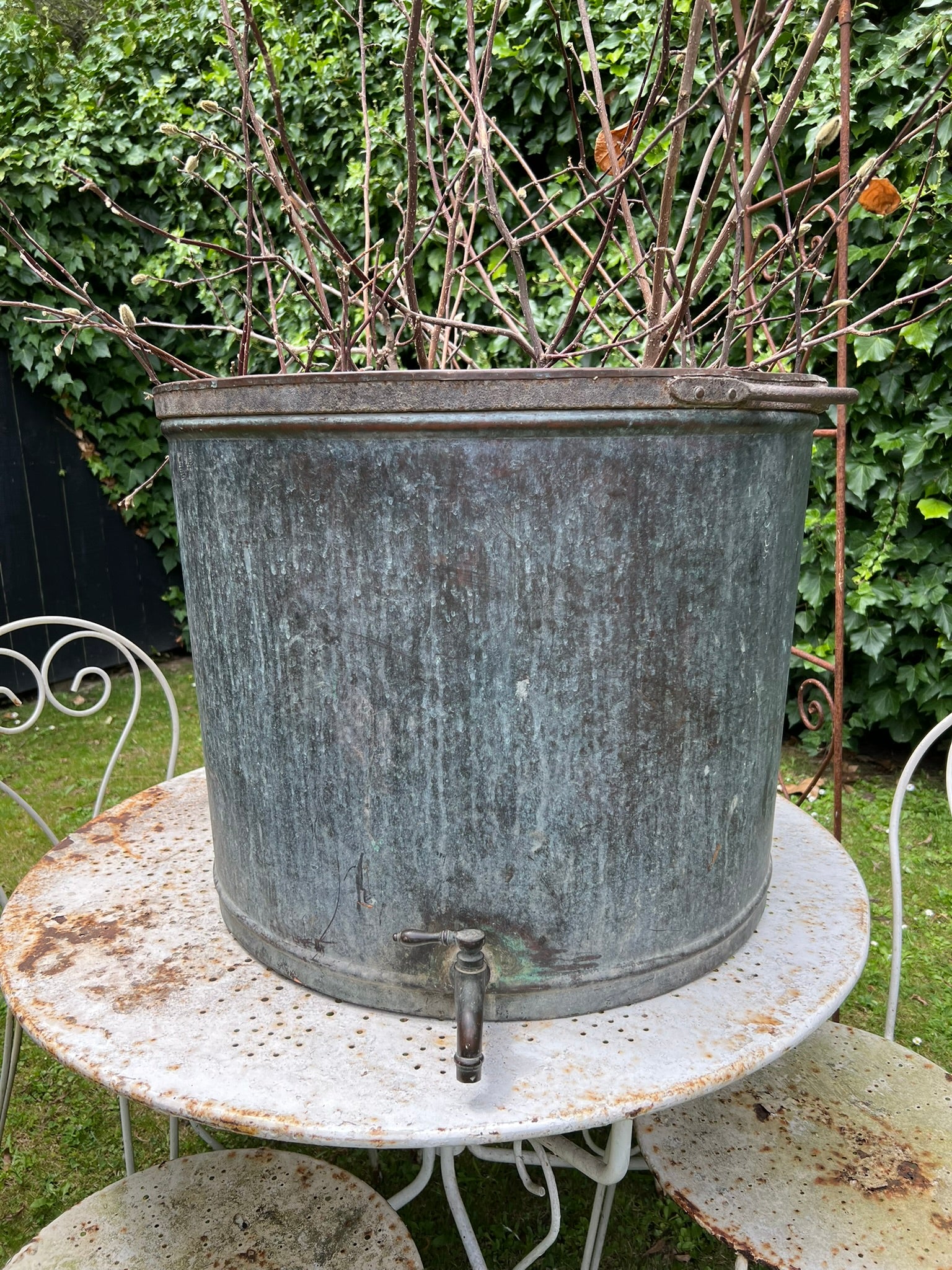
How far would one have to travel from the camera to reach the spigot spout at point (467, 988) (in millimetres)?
898

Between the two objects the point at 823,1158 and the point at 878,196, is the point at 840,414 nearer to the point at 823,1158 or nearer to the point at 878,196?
the point at 878,196

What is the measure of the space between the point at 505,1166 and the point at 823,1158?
3.06 ft

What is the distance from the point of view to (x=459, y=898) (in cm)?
101

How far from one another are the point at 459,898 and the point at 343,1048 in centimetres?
21

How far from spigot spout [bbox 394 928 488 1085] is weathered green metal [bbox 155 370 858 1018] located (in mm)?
38

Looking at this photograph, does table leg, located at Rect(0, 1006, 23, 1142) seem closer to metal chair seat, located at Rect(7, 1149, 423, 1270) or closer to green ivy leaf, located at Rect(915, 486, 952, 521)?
metal chair seat, located at Rect(7, 1149, 423, 1270)

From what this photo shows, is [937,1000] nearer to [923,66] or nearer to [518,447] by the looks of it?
[518,447]

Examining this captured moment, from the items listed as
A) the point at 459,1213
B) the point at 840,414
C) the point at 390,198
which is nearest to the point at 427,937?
the point at 459,1213

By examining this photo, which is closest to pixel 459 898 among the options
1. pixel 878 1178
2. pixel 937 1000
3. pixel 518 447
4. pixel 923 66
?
pixel 518 447

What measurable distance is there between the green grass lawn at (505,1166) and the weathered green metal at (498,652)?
99 centimetres

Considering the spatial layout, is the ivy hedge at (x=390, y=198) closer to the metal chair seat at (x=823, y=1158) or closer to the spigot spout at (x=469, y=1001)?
the spigot spout at (x=469, y=1001)

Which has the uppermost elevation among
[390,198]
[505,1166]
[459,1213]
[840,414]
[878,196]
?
[390,198]

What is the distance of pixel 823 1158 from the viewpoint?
123 cm

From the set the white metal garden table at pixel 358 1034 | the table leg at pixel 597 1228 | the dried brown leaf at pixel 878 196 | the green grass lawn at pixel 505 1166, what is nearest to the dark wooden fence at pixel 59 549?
the green grass lawn at pixel 505 1166
